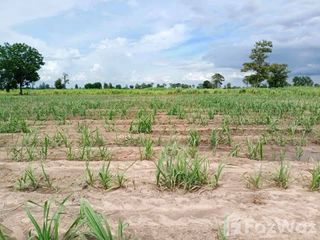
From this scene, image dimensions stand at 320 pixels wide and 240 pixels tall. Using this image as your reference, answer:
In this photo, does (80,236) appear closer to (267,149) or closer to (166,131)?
(267,149)

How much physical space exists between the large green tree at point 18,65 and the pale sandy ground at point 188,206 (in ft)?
190

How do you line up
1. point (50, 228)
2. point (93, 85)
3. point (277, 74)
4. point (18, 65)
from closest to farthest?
point (50, 228) → point (18, 65) → point (277, 74) → point (93, 85)

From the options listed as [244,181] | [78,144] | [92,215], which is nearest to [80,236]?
[92,215]

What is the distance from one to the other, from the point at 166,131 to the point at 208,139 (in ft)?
4.73

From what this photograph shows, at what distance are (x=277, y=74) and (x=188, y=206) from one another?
7024 centimetres

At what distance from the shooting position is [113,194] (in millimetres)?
3547

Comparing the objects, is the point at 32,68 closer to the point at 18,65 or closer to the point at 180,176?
the point at 18,65

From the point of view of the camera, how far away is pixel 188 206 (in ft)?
10.6

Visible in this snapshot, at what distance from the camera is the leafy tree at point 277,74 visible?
68438mm

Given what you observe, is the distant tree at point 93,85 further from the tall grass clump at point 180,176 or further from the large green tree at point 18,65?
the tall grass clump at point 180,176

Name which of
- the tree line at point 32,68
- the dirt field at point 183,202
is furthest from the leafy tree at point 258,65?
the dirt field at point 183,202

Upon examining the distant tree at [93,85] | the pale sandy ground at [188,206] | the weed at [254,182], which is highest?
the distant tree at [93,85]

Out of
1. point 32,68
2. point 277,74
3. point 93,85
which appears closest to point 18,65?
point 32,68

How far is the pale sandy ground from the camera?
110 inches
